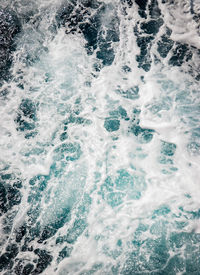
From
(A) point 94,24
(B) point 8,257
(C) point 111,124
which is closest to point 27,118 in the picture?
(C) point 111,124

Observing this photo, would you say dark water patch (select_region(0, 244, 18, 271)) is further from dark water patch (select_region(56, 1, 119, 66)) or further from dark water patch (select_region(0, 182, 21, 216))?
dark water patch (select_region(56, 1, 119, 66))

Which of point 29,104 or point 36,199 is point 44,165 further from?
point 29,104

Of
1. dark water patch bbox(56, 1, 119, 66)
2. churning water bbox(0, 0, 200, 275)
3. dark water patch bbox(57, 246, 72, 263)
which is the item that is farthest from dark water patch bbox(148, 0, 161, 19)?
dark water patch bbox(57, 246, 72, 263)

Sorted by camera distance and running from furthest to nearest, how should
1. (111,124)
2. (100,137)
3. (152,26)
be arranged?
1. (152,26)
2. (111,124)
3. (100,137)

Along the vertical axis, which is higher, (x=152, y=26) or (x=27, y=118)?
(x=152, y=26)

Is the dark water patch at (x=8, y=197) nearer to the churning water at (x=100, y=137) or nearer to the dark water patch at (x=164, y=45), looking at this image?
the churning water at (x=100, y=137)

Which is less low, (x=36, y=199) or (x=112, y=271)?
(x=36, y=199)

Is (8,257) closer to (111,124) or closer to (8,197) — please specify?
(8,197)

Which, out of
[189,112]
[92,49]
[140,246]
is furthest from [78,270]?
[92,49]
